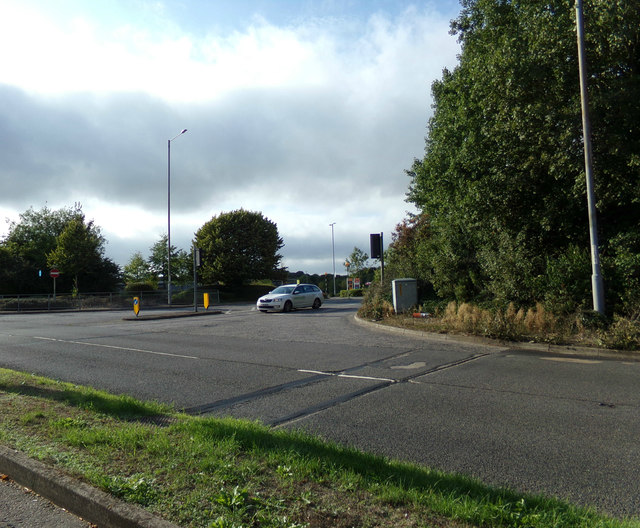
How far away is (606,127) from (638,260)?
3456 mm

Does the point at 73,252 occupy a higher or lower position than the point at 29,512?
higher

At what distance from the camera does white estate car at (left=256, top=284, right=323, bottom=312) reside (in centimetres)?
2648

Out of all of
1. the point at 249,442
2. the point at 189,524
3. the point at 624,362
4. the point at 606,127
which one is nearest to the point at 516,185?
the point at 606,127

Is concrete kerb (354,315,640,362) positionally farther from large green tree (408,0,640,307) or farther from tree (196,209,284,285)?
tree (196,209,284,285)

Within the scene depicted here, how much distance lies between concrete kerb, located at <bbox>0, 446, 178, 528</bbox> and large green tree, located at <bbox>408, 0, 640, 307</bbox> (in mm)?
12038

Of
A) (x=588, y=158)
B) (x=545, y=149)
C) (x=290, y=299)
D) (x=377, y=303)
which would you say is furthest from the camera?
(x=290, y=299)

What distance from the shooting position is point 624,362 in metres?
9.62

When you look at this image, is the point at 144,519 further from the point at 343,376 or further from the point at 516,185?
the point at 516,185

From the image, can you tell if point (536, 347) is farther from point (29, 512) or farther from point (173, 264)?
point (173, 264)

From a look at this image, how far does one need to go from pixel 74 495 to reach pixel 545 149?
13431 mm

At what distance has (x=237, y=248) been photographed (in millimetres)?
52250

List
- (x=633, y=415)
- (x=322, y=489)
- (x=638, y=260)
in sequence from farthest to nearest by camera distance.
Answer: (x=638, y=260)
(x=633, y=415)
(x=322, y=489)

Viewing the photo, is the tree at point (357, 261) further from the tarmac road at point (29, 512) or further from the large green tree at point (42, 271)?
Answer: the tarmac road at point (29, 512)

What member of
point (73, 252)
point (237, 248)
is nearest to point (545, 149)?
point (237, 248)
